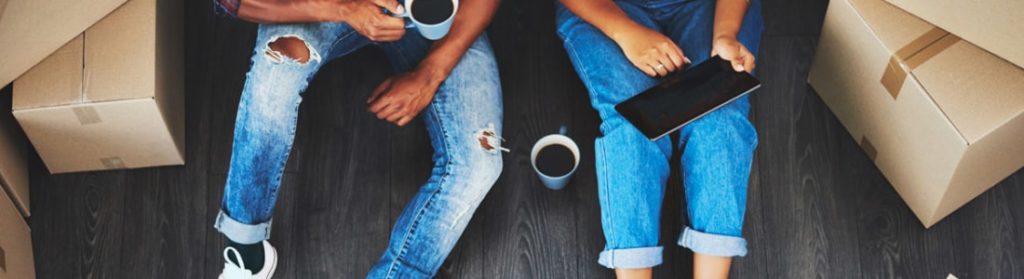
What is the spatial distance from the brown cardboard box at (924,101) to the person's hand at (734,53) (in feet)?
0.63

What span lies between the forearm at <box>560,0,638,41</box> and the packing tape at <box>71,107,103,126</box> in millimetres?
832

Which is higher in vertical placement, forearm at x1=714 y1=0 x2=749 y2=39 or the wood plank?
forearm at x1=714 y1=0 x2=749 y2=39

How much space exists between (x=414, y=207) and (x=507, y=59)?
444mm

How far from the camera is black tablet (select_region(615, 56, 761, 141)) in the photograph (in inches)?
63.8

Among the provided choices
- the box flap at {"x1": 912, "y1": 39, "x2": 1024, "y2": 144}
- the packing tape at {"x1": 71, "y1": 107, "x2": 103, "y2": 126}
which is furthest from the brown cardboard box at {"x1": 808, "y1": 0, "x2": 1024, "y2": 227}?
the packing tape at {"x1": 71, "y1": 107, "x2": 103, "y2": 126}

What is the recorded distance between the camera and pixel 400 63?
1.83m

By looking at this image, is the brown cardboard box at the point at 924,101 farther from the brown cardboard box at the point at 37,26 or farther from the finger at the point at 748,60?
the brown cardboard box at the point at 37,26

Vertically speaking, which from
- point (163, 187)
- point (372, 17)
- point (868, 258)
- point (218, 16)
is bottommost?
point (868, 258)

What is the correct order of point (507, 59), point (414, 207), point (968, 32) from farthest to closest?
point (507, 59) → point (414, 207) → point (968, 32)

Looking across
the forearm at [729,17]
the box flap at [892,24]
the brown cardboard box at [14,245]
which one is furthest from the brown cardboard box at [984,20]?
the brown cardboard box at [14,245]

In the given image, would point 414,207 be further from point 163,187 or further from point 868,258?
point 868,258

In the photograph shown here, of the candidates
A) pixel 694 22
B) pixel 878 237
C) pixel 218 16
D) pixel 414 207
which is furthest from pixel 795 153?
pixel 218 16

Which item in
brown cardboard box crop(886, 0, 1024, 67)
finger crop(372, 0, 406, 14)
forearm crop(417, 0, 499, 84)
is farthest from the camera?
forearm crop(417, 0, 499, 84)

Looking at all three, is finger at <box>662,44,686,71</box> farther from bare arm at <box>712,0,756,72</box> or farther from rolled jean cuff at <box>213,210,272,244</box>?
rolled jean cuff at <box>213,210,272,244</box>
